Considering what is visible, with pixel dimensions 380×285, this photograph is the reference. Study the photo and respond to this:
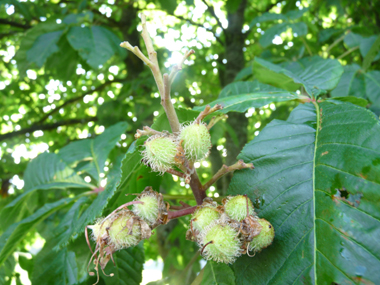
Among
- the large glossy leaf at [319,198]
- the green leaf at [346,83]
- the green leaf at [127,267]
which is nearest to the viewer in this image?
the large glossy leaf at [319,198]

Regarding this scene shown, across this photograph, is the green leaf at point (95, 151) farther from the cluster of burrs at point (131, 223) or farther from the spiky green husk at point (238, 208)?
the spiky green husk at point (238, 208)

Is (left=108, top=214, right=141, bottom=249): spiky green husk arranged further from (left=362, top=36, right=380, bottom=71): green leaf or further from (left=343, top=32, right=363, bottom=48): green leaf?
(left=343, top=32, right=363, bottom=48): green leaf

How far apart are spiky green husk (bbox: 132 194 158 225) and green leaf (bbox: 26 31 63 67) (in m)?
2.25

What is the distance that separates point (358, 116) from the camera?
0.99m

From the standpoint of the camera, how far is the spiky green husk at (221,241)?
85 cm

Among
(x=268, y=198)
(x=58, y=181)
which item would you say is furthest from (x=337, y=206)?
(x=58, y=181)

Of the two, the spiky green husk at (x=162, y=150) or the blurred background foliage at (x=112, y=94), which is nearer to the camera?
the spiky green husk at (x=162, y=150)

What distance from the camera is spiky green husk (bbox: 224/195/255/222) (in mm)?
889

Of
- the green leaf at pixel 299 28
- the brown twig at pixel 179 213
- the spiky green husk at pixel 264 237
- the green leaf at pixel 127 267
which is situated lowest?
the green leaf at pixel 127 267

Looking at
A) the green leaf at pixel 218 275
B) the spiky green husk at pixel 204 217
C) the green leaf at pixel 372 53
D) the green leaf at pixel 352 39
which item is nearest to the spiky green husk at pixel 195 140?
the spiky green husk at pixel 204 217

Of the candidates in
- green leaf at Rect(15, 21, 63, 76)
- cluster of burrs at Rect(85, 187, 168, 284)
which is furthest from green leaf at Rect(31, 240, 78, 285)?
green leaf at Rect(15, 21, 63, 76)

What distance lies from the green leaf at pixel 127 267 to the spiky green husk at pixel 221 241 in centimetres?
76

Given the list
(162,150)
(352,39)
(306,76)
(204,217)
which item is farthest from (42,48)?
(352,39)

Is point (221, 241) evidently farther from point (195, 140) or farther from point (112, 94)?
point (112, 94)
